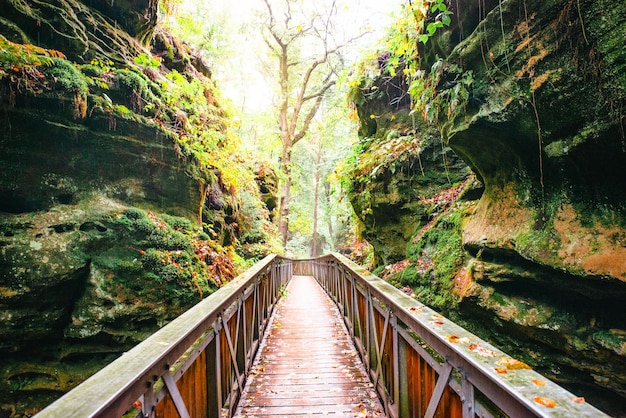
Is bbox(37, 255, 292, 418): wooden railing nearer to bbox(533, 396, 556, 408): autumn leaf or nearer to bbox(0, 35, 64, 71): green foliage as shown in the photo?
bbox(533, 396, 556, 408): autumn leaf

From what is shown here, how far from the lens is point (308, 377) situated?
4.18 metres

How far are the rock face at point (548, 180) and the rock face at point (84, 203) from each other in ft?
15.5

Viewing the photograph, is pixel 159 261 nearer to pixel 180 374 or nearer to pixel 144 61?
pixel 180 374

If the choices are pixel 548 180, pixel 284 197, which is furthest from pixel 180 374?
pixel 284 197

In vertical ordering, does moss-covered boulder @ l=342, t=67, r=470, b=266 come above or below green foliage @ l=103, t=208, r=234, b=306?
above

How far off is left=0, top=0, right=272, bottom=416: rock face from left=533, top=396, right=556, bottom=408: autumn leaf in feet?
16.7

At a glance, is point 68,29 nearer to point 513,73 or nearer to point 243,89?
point 513,73

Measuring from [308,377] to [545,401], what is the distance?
3.45 meters

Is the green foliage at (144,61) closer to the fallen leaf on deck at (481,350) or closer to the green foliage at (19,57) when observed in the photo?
the green foliage at (19,57)

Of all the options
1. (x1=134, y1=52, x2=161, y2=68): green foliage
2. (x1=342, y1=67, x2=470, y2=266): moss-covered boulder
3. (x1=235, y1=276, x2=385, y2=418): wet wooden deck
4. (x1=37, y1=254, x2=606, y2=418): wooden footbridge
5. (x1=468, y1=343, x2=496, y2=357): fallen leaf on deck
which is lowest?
(x1=235, y1=276, x2=385, y2=418): wet wooden deck

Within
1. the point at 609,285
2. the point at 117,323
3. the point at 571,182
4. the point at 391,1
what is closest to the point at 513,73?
the point at 571,182

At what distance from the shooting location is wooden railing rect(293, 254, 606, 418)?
125 centimetres

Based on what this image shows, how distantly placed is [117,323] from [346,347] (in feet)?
11.6

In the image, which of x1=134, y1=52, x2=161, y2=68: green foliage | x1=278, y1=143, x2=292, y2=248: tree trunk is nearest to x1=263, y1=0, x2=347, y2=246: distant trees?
x1=278, y1=143, x2=292, y2=248: tree trunk
